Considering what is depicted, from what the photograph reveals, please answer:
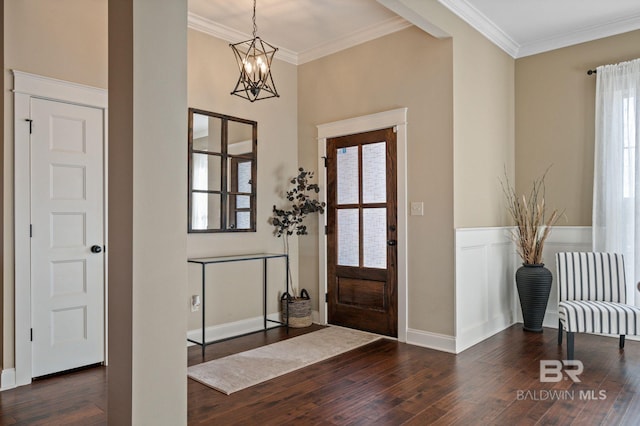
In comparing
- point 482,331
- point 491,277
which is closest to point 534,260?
point 491,277

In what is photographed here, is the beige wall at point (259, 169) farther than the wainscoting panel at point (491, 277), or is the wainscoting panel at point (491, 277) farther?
the beige wall at point (259, 169)

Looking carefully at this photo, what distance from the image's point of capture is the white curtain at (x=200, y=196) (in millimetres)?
4176

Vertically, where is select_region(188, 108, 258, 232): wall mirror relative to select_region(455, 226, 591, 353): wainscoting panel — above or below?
above

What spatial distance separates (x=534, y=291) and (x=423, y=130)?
198cm

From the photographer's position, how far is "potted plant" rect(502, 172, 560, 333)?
14.5 ft

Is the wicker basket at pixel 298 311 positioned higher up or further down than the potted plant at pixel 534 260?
further down

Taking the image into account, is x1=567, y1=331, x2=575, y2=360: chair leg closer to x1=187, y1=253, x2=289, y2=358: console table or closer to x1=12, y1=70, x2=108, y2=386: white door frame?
x1=187, y1=253, x2=289, y2=358: console table

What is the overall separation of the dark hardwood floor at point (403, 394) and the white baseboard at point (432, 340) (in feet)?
0.41

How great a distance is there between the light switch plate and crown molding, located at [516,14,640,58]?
229 cm

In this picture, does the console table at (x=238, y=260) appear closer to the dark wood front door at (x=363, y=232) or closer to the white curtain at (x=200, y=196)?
the white curtain at (x=200, y=196)

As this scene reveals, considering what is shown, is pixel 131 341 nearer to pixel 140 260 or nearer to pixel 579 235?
pixel 140 260

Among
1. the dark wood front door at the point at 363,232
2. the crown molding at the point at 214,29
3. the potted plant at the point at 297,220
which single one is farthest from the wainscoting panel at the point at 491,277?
the crown molding at the point at 214,29

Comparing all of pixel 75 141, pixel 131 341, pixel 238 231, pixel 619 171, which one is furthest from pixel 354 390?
pixel 619 171

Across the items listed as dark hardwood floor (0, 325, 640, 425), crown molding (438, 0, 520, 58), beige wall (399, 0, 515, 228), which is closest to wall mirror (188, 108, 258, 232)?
dark hardwood floor (0, 325, 640, 425)
